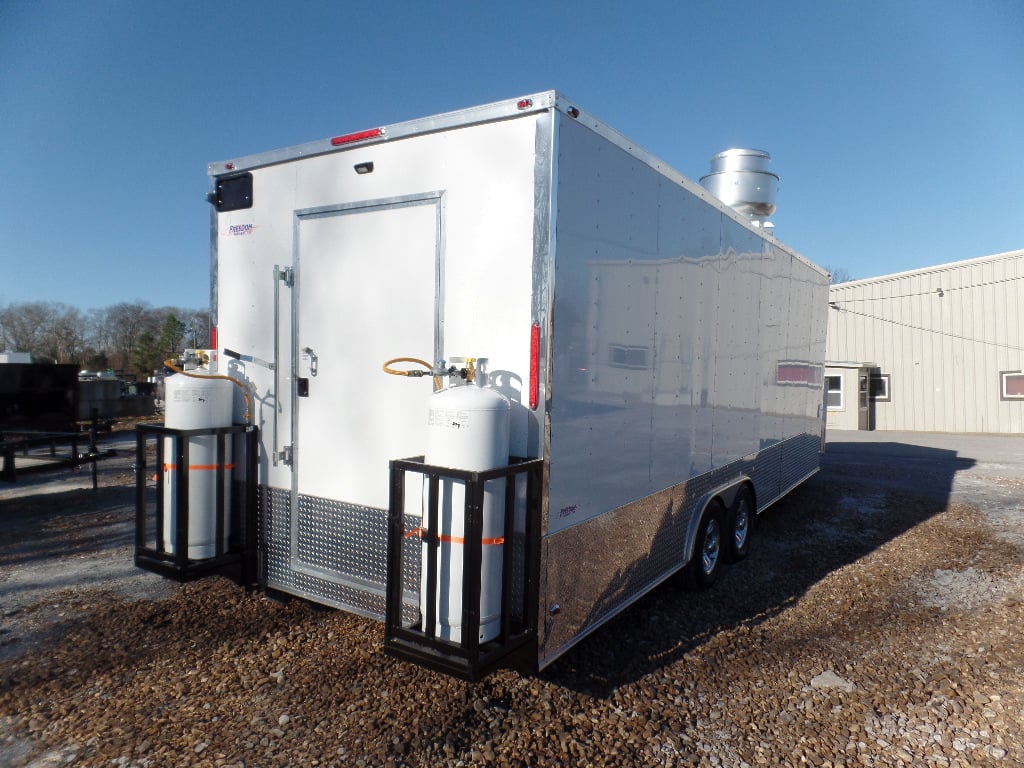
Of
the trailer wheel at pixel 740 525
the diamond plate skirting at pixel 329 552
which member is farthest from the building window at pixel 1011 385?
the diamond plate skirting at pixel 329 552

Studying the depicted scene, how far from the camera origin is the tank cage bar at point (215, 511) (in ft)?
12.8

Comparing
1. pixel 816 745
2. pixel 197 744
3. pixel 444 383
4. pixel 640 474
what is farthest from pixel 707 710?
pixel 197 744

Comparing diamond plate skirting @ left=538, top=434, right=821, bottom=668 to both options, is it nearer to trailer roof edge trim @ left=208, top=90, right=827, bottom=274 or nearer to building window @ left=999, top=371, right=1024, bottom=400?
trailer roof edge trim @ left=208, top=90, right=827, bottom=274

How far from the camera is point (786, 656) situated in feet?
13.0

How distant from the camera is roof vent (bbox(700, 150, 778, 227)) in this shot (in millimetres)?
6531

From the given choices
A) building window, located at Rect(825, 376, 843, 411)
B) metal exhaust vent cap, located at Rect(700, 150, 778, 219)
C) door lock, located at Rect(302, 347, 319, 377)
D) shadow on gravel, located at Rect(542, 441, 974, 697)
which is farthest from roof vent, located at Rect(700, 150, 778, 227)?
building window, located at Rect(825, 376, 843, 411)

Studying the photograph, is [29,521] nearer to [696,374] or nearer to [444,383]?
[444,383]

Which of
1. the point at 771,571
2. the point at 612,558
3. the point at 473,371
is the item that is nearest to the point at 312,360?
the point at 473,371

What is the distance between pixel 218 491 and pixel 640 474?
7.90 feet

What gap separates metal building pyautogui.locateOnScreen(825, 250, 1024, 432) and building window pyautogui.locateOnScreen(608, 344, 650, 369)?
14908 millimetres

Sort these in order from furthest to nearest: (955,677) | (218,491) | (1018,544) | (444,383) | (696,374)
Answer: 1. (1018,544)
2. (696,374)
3. (218,491)
4. (955,677)
5. (444,383)

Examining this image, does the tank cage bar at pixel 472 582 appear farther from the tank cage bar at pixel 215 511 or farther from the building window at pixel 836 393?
the building window at pixel 836 393

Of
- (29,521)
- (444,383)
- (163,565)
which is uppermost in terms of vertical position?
(444,383)

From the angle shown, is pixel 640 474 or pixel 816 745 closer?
pixel 816 745
